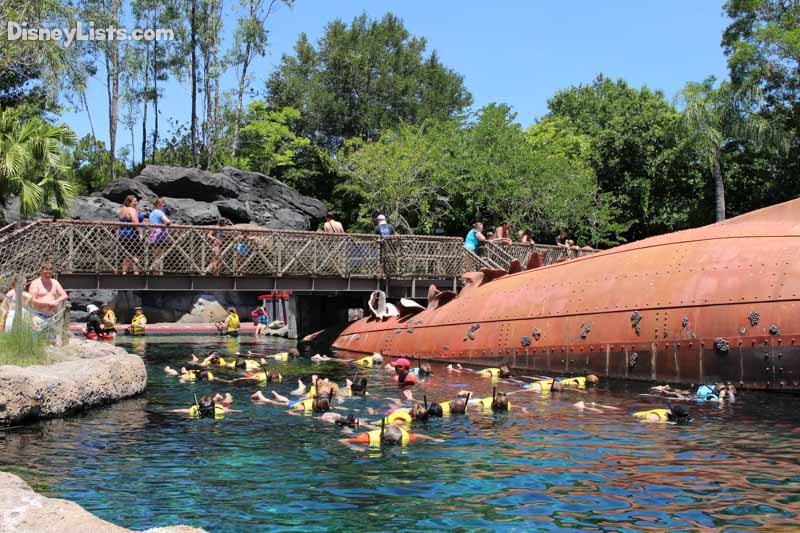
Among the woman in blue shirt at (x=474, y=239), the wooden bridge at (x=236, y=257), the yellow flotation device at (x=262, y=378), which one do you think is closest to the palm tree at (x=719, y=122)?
the wooden bridge at (x=236, y=257)

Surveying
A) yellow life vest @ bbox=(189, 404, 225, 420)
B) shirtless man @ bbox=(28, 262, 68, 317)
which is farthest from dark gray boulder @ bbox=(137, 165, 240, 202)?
yellow life vest @ bbox=(189, 404, 225, 420)

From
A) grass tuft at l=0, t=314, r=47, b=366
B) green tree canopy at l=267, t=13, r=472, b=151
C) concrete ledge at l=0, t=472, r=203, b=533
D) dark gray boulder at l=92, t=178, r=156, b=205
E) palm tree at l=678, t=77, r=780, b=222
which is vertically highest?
green tree canopy at l=267, t=13, r=472, b=151

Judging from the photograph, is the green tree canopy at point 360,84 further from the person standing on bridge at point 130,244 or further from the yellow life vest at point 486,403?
the yellow life vest at point 486,403

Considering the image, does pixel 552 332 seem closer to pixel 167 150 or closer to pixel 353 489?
pixel 353 489

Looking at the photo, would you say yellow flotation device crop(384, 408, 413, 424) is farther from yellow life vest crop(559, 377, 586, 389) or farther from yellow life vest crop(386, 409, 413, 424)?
yellow life vest crop(559, 377, 586, 389)

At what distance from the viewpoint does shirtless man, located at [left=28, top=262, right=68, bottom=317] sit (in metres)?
17.0

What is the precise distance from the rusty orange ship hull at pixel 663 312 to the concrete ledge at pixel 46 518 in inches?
489

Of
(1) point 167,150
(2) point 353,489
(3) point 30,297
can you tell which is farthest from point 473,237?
(1) point 167,150

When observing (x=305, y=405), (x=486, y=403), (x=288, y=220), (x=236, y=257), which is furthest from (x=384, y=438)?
(x=288, y=220)

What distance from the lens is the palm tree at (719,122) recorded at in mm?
40031

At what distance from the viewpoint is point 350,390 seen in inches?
622

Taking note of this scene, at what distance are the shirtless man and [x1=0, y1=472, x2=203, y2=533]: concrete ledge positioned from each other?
41.1ft

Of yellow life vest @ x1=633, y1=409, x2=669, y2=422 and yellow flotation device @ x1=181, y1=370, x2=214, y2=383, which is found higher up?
yellow flotation device @ x1=181, y1=370, x2=214, y2=383

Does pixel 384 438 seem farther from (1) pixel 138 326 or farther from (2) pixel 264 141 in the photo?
(2) pixel 264 141
